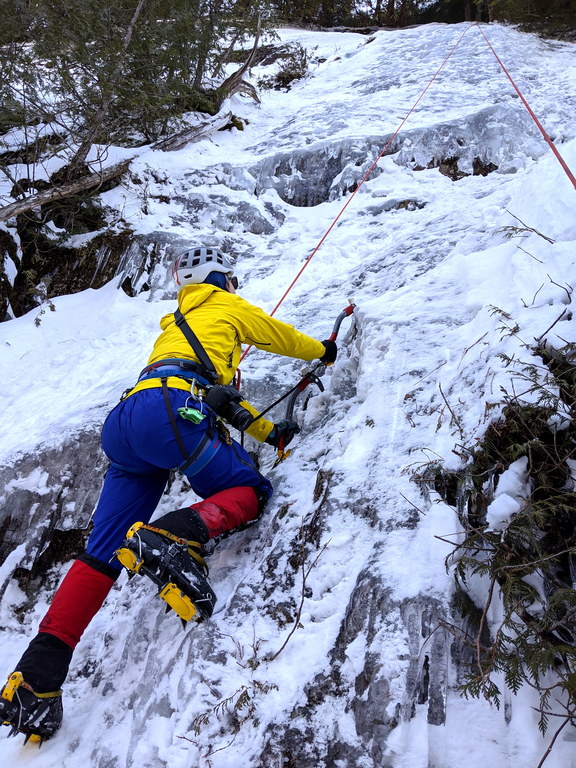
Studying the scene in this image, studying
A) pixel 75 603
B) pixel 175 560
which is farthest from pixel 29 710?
pixel 175 560

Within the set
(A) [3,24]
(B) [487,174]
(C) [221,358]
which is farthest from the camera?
(B) [487,174]

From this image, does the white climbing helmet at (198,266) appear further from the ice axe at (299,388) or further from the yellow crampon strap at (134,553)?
the yellow crampon strap at (134,553)

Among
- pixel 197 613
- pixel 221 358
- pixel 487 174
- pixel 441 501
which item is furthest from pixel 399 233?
pixel 197 613

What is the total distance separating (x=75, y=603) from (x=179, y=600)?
0.81m

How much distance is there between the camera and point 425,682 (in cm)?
187

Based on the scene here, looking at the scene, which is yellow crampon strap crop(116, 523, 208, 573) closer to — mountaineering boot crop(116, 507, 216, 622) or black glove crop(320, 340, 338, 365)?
mountaineering boot crop(116, 507, 216, 622)

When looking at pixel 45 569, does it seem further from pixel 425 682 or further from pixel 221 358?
pixel 425 682

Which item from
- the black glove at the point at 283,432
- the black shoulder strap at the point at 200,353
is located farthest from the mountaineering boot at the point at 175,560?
the black glove at the point at 283,432

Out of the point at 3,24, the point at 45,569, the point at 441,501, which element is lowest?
the point at 45,569

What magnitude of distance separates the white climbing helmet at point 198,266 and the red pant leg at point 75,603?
2.12m

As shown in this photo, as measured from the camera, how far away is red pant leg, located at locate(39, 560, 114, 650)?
2824mm

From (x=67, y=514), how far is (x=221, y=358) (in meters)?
1.97

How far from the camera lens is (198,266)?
3.81m

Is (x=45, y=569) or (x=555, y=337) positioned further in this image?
(x=45, y=569)
